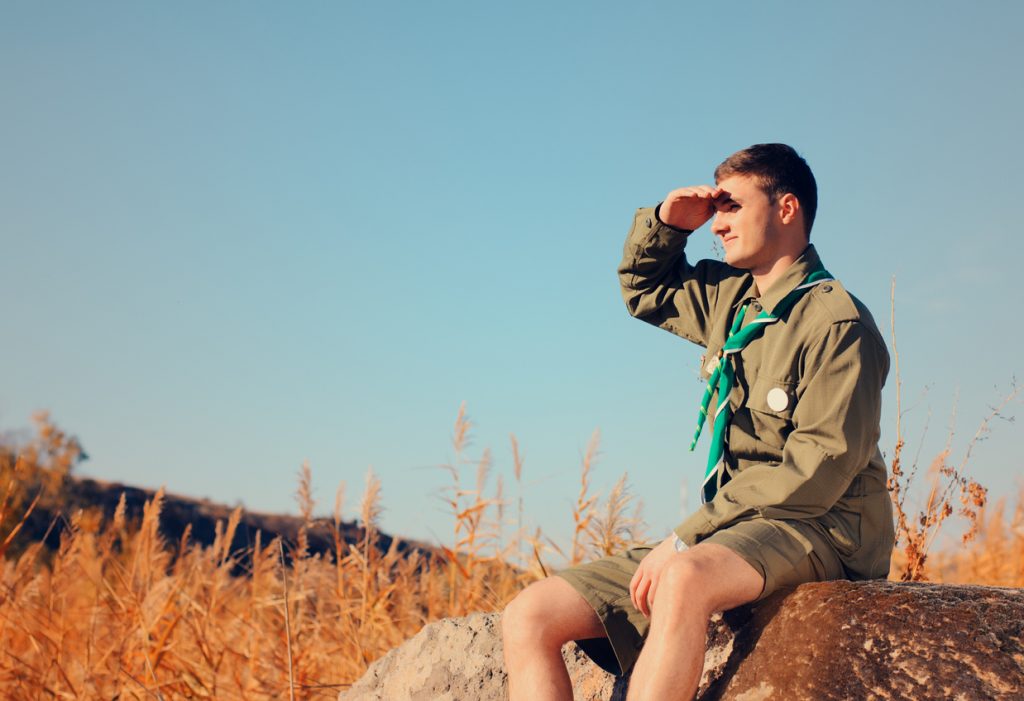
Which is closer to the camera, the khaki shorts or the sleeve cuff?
the khaki shorts

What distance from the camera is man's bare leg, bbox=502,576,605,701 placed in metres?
2.25

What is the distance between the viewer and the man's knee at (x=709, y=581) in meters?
2.00

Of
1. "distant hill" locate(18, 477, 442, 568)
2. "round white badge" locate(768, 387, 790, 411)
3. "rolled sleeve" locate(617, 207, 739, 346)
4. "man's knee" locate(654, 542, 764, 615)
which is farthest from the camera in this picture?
"distant hill" locate(18, 477, 442, 568)

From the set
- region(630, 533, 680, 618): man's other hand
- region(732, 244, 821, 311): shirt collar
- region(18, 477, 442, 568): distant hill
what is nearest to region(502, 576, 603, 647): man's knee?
region(630, 533, 680, 618): man's other hand

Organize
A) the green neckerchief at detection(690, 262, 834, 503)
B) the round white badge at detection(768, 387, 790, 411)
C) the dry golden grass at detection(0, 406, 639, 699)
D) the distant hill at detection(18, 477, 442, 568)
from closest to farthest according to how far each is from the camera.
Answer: the round white badge at detection(768, 387, 790, 411), the green neckerchief at detection(690, 262, 834, 503), the dry golden grass at detection(0, 406, 639, 699), the distant hill at detection(18, 477, 442, 568)

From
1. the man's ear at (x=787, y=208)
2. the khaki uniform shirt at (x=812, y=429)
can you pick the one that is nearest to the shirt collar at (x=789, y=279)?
the khaki uniform shirt at (x=812, y=429)

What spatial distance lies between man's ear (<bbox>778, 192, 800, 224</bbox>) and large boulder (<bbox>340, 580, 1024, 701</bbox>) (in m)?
1.04

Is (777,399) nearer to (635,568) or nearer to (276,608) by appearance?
(635,568)

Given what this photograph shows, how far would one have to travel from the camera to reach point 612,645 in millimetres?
2338

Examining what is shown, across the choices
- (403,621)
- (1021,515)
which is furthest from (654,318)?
(1021,515)

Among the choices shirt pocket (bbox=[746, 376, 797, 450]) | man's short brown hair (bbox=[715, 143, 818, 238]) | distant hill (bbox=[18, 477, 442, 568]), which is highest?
man's short brown hair (bbox=[715, 143, 818, 238])

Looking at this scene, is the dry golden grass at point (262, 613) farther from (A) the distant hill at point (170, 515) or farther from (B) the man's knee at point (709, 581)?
(A) the distant hill at point (170, 515)

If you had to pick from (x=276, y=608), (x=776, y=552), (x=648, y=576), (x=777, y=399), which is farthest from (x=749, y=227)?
(x=276, y=608)

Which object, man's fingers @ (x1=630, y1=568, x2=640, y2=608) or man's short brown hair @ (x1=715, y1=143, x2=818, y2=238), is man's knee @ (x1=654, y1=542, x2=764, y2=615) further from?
man's short brown hair @ (x1=715, y1=143, x2=818, y2=238)
